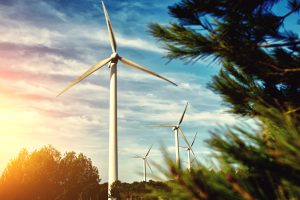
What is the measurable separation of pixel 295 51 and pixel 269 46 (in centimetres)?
39

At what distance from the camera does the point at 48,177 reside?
64.6 meters

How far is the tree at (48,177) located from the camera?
59.4 metres

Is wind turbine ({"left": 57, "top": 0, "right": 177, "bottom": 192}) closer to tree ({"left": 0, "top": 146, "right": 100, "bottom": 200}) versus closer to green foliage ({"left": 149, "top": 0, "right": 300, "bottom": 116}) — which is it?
green foliage ({"left": 149, "top": 0, "right": 300, "bottom": 116})

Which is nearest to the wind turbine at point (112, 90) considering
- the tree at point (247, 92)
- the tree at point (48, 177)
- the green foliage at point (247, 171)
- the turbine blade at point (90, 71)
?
the turbine blade at point (90, 71)

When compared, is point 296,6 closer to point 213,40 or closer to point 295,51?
point 295,51

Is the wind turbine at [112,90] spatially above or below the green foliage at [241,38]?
above

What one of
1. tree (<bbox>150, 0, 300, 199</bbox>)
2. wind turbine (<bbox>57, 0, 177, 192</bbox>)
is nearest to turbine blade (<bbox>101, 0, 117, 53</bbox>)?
wind turbine (<bbox>57, 0, 177, 192</bbox>)

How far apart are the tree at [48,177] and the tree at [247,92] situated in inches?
2398

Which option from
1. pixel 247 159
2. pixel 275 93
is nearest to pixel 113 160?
pixel 275 93

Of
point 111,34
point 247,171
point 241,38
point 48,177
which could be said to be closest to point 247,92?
point 241,38

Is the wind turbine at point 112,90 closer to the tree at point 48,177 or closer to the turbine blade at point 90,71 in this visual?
the turbine blade at point 90,71

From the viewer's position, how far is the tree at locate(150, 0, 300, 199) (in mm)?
2102

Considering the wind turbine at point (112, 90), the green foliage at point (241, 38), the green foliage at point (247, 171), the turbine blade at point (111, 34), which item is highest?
the turbine blade at point (111, 34)

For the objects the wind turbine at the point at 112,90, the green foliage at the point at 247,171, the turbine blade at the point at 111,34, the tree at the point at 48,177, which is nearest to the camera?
the green foliage at the point at 247,171
